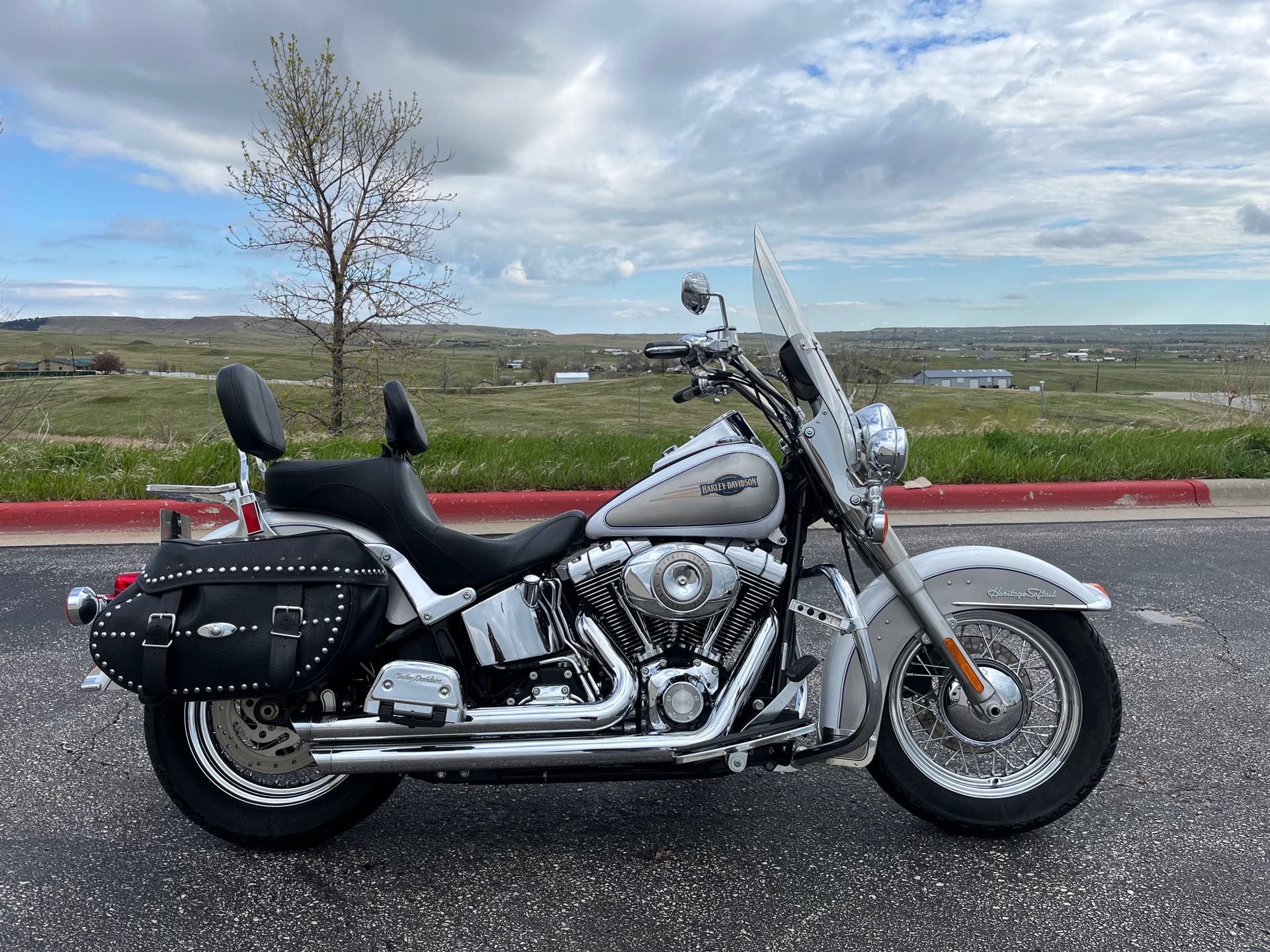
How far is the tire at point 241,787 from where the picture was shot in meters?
2.71

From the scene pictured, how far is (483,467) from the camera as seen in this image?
766 centimetres

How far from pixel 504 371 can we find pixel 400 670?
15.1 metres

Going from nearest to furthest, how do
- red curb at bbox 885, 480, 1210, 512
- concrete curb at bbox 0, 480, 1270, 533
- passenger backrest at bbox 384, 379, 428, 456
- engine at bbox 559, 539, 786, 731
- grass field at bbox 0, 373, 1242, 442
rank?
engine at bbox 559, 539, 786, 731
passenger backrest at bbox 384, 379, 428, 456
concrete curb at bbox 0, 480, 1270, 533
red curb at bbox 885, 480, 1210, 512
grass field at bbox 0, 373, 1242, 442

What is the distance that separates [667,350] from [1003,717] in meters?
1.53

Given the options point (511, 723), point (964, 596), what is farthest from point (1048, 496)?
point (511, 723)

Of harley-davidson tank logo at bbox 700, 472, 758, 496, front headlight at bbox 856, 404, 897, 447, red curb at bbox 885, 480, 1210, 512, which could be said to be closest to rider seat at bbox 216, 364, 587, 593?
harley-davidson tank logo at bbox 700, 472, 758, 496

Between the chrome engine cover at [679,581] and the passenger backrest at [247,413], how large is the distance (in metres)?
1.05

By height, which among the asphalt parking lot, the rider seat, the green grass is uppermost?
the rider seat

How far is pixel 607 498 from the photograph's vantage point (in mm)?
6594

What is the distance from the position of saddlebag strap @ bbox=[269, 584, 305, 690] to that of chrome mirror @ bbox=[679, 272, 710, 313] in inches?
53.8

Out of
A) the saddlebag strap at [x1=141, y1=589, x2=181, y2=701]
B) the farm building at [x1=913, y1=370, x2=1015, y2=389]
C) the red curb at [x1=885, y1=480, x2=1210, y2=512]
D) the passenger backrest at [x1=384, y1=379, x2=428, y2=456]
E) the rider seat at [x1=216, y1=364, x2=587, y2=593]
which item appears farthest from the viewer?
the farm building at [x1=913, y1=370, x2=1015, y2=389]

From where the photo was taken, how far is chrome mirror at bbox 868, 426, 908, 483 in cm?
251

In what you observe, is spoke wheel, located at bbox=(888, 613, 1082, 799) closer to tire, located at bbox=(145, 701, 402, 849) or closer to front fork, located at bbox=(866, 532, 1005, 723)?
front fork, located at bbox=(866, 532, 1005, 723)

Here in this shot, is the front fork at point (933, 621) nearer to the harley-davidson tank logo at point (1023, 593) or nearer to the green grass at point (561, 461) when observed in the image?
the harley-davidson tank logo at point (1023, 593)
